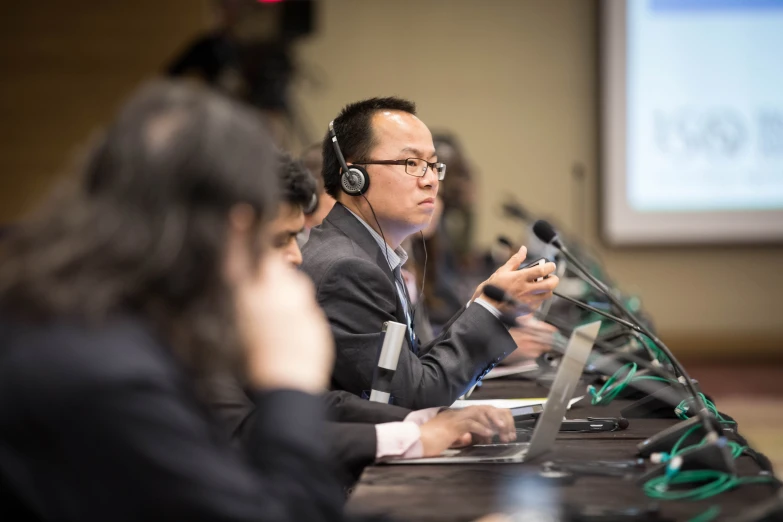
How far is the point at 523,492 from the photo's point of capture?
1.22m

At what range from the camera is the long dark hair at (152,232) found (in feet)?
2.81

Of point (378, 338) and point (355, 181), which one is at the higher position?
point (355, 181)

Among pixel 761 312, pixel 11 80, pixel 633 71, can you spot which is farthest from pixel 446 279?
pixel 11 80

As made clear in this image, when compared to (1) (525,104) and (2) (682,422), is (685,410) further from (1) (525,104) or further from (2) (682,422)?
(1) (525,104)

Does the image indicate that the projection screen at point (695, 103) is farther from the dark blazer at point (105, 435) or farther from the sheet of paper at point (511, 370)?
the dark blazer at point (105, 435)

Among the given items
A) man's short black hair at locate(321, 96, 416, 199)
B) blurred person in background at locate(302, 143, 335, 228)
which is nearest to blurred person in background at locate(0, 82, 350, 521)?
man's short black hair at locate(321, 96, 416, 199)

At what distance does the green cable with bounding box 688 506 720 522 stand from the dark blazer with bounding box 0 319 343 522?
53 centimetres

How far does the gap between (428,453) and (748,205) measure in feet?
16.3

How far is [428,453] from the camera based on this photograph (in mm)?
1468

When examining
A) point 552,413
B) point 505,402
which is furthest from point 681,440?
point 505,402

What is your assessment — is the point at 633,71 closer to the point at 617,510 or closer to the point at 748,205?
the point at 748,205

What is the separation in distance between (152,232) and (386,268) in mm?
1125

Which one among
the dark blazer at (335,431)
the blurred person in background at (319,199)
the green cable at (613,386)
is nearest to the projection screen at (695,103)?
the blurred person in background at (319,199)

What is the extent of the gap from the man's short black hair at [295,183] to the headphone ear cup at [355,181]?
7 centimetres
